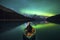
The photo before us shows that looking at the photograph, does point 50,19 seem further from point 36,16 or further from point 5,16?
point 5,16

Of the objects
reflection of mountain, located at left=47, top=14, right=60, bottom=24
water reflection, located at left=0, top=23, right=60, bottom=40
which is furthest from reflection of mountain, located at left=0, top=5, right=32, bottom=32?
reflection of mountain, located at left=47, top=14, right=60, bottom=24

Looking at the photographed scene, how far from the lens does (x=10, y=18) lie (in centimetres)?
146

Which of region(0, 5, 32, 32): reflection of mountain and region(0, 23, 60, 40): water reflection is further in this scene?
region(0, 5, 32, 32): reflection of mountain

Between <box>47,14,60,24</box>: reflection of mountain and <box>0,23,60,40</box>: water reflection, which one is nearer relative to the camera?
<box>0,23,60,40</box>: water reflection

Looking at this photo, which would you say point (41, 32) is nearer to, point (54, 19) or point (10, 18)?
point (54, 19)

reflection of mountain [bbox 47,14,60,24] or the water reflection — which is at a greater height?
reflection of mountain [bbox 47,14,60,24]

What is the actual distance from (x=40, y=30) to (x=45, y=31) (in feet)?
0.16

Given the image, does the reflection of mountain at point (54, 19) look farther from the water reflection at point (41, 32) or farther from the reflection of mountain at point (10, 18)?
the reflection of mountain at point (10, 18)

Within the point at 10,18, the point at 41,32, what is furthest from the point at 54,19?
the point at 10,18

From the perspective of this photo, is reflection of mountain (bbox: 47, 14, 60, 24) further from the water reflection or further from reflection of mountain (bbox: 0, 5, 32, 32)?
reflection of mountain (bbox: 0, 5, 32, 32)

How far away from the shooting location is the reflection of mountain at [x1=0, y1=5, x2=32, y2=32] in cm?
143

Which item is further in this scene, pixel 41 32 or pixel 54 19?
pixel 54 19

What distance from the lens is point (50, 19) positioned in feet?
4.65

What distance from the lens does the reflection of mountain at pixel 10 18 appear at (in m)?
1.43
